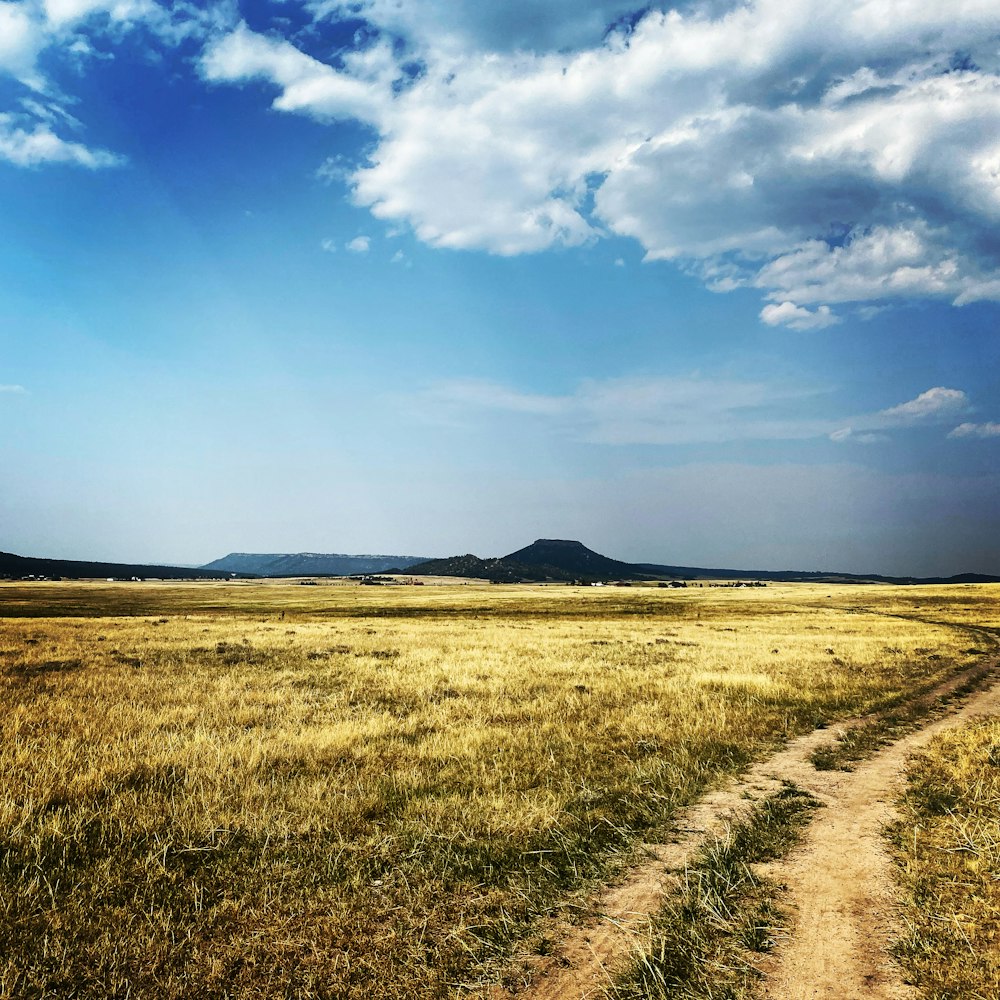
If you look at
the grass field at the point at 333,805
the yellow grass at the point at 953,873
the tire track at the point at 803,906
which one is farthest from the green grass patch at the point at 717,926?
the yellow grass at the point at 953,873

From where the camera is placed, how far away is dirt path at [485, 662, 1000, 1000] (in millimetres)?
4824

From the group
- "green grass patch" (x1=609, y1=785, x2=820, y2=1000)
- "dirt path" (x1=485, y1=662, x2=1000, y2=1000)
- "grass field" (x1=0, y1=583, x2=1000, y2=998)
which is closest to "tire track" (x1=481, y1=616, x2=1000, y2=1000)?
"dirt path" (x1=485, y1=662, x2=1000, y2=1000)

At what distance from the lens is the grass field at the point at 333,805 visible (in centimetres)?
526

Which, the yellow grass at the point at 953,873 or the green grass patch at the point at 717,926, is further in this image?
the yellow grass at the point at 953,873

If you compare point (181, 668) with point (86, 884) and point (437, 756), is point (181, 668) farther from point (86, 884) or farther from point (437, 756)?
point (86, 884)

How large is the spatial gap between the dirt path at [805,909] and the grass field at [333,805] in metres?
0.42

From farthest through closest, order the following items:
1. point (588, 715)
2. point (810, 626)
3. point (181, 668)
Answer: point (810, 626), point (181, 668), point (588, 715)

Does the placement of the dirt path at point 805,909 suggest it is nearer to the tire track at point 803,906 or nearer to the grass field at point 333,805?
the tire track at point 803,906

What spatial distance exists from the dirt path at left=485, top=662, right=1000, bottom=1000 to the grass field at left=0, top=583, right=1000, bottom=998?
42 cm

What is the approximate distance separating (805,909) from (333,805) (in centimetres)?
621

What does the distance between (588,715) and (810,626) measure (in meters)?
40.2

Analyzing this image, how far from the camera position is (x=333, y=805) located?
8539 mm

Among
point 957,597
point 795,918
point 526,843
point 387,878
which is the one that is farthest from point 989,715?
point 957,597

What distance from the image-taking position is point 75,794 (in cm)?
877
